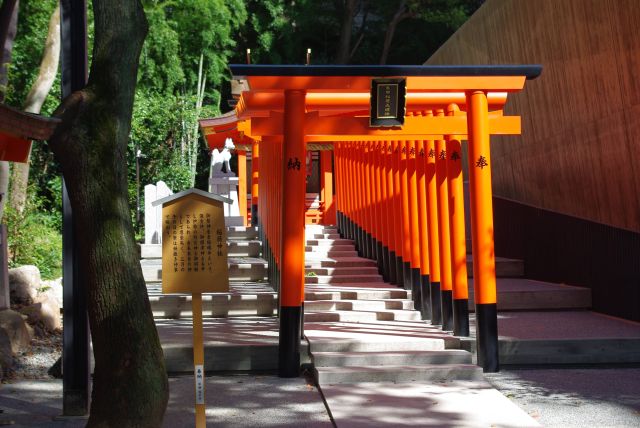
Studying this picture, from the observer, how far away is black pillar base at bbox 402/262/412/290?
483 inches

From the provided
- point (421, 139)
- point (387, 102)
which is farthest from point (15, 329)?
point (421, 139)

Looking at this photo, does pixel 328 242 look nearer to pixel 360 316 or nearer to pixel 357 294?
pixel 357 294

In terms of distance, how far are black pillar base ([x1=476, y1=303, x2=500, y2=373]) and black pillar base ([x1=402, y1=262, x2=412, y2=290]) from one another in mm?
3553

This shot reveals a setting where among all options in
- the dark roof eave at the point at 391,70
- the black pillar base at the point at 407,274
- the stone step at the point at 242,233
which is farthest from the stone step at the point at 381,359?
the stone step at the point at 242,233

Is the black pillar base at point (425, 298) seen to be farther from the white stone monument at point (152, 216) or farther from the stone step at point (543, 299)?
the white stone monument at point (152, 216)

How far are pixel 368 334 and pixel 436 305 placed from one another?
1343mm

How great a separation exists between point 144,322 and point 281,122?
3697 millimetres

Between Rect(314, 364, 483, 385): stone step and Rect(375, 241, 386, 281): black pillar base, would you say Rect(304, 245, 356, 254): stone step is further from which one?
Rect(314, 364, 483, 385): stone step

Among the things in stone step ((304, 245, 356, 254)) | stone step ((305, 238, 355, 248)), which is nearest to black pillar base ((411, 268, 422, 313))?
stone step ((304, 245, 356, 254))

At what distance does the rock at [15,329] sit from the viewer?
31.1 feet

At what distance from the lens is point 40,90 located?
1534 centimetres

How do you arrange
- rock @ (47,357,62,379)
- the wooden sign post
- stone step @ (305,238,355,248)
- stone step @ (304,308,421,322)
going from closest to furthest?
the wooden sign post
rock @ (47,357,62,379)
stone step @ (304,308,421,322)
stone step @ (305,238,355,248)

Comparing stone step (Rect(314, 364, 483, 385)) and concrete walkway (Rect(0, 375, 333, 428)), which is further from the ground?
stone step (Rect(314, 364, 483, 385))

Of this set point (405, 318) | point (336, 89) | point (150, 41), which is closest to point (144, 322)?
point (336, 89)
